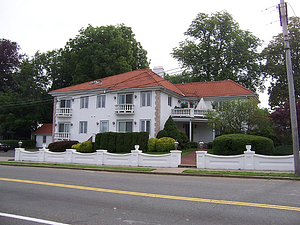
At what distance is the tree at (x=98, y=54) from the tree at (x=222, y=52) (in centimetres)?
920

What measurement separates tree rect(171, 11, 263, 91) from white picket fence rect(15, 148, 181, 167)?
26264 millimetres

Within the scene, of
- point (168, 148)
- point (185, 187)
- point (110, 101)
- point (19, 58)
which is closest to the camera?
point (185, 187)

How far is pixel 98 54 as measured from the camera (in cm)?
4278

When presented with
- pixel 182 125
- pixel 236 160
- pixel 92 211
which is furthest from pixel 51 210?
pixel 182 125

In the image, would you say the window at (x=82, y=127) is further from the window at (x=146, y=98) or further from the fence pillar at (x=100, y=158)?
the fence pillar at (x=100, y=158)

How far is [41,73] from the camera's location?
159 feet

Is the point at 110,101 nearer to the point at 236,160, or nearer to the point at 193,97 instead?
the point at 193,97

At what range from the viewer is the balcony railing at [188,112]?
95.5 ft

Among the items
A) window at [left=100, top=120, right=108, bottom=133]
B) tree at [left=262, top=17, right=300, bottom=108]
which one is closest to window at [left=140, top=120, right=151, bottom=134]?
window at [left=100, top=120, right=108, bottom=133]

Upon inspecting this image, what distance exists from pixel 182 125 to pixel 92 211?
26306mm

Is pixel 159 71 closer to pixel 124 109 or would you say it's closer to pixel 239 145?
pixel 124 109

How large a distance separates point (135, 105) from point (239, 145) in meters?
13.4

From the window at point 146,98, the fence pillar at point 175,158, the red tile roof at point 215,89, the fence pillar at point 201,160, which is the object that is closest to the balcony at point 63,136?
the window at point 146,98

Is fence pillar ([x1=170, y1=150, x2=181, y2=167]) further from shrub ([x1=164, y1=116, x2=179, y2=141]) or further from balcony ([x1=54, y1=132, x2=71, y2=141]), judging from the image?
balcony ([x1=54, y1=132, x2=71, y2=141])
